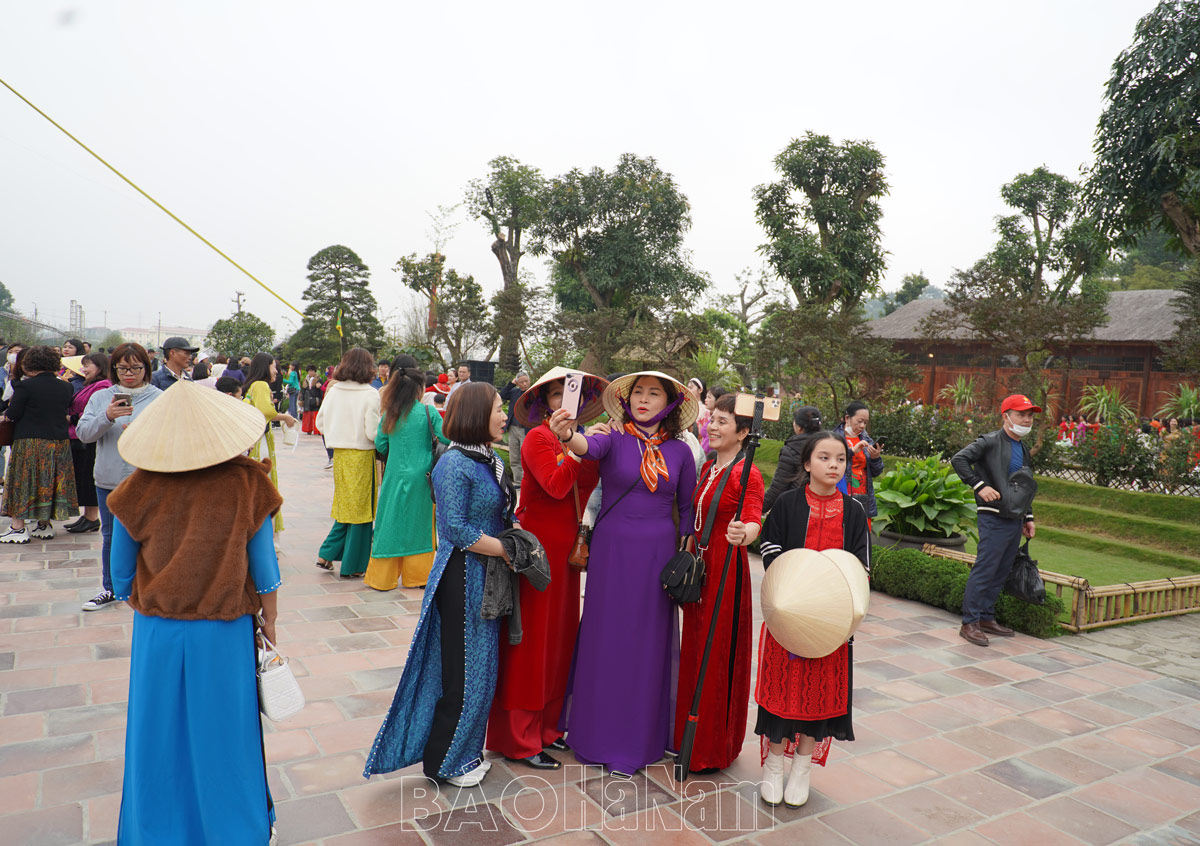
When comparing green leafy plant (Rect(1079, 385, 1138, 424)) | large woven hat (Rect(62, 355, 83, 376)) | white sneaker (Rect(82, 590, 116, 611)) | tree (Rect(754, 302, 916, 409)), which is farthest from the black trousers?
green leafy plant (Rect(1079, 385, 1138, 424))

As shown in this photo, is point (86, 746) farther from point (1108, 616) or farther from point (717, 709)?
point (1108, 616)

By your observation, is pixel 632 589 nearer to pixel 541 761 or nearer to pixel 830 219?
pixel 541 761

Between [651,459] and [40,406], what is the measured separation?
6.10 metres

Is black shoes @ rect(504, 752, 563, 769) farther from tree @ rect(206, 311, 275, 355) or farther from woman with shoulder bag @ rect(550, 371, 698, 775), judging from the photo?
tree @ rect(206, 311, 275, 355)

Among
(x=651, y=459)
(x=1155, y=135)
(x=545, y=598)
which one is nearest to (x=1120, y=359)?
(x=1155, y=135)

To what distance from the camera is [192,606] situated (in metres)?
2.35

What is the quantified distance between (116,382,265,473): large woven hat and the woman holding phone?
3.38 metres

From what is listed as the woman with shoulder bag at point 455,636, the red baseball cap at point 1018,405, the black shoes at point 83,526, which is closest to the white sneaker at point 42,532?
the black shoes at point 83,526

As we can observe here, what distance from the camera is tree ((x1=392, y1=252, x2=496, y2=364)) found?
82.0 ft

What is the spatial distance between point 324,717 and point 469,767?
1.04 m

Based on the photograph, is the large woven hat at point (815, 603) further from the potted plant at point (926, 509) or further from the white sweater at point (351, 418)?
the potted plant at point (926, 509)

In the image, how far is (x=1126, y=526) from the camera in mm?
10406

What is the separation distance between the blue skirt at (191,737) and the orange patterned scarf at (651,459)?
1640 millimetres

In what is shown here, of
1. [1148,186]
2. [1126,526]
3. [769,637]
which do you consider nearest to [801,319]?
[1126,526]
